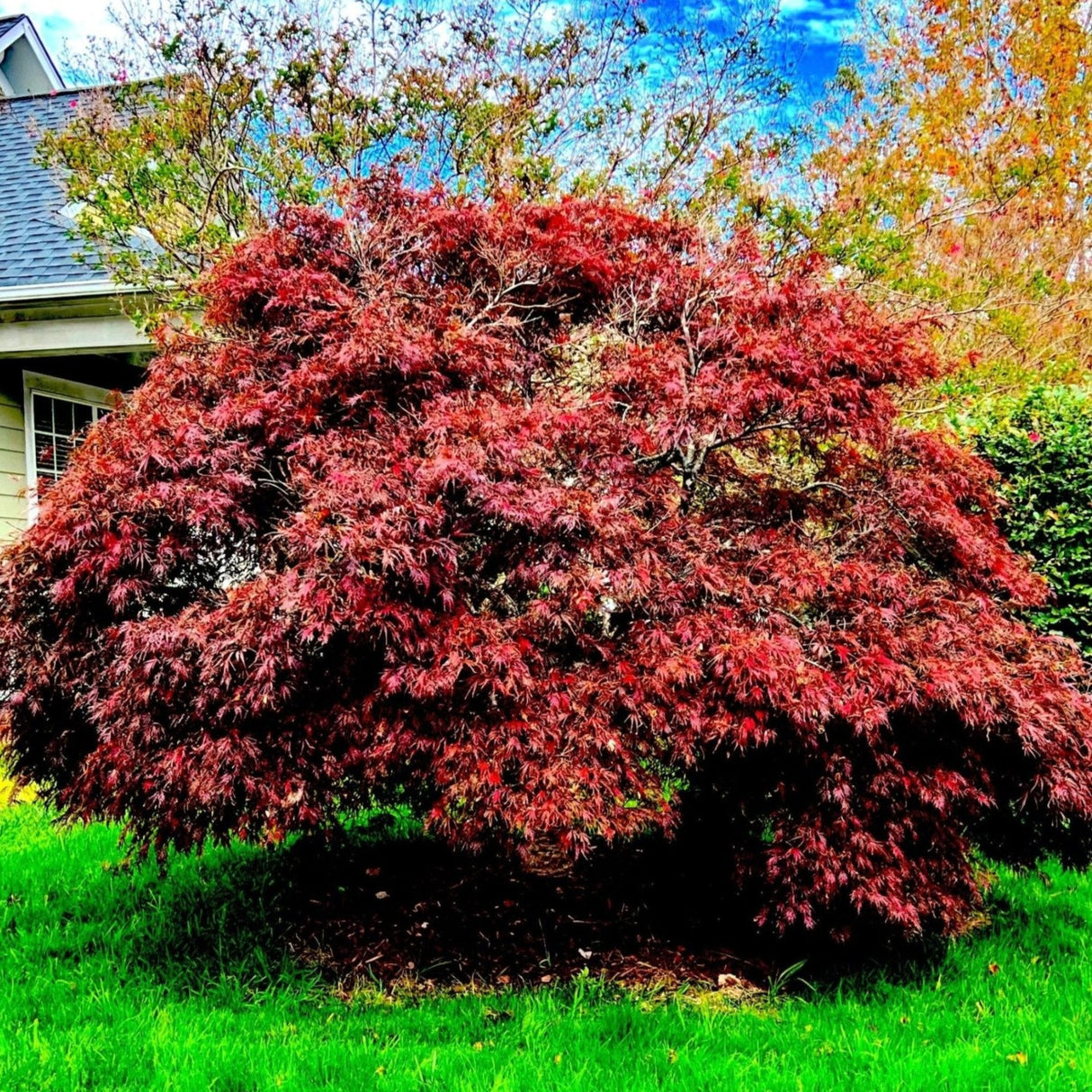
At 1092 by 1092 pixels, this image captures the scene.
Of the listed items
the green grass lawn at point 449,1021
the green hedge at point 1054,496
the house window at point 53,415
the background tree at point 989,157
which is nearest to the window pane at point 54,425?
the house window at point 53,415

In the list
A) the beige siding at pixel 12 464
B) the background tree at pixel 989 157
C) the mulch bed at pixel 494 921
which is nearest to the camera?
the mulch bed at pixel 494 921

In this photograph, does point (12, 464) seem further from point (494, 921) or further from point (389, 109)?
point (494, 921)

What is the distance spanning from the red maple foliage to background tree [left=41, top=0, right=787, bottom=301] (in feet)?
11.8

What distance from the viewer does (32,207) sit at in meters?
8.85

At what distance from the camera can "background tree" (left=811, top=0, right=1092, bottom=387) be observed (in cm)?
975

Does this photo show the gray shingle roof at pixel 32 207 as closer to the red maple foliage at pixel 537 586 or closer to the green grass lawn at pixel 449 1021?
the red maple foliage at pixel 537 586

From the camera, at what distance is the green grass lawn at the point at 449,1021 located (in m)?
2.93

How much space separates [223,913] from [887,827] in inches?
105

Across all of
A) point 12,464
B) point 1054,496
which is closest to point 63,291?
point 12,464

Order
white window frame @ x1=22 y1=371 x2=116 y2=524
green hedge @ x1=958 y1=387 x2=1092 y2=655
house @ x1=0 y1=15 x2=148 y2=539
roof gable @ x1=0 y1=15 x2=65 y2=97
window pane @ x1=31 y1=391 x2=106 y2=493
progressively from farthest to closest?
roof gable @ x1=0 y1=15 x2=65 y2=97
window pane @ x1=31 y1=391 x2=106 y2=493
white window frame @ x1=22 y1=371 x2=116 y2=524
house @ x1=0 y1=15 x2=148 y2=539
green hedge @ x1=958 y1=387 x2=1092 y2=655

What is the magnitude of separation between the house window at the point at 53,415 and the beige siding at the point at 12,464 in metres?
0.06

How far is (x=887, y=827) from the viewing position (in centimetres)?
346

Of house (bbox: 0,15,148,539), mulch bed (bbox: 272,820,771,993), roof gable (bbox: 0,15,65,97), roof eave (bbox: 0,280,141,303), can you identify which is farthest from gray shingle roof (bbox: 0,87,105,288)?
mulch bed (bbox: 272,820,771,993)

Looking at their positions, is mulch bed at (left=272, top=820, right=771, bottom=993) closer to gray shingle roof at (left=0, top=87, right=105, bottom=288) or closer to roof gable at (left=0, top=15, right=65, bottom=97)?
gray shingle roof at (left=0, top=87, right=105, bottom=288)
